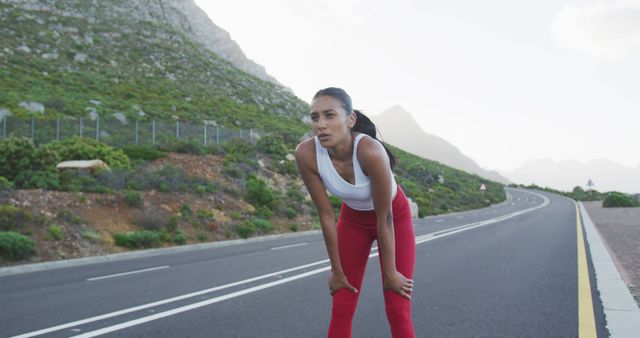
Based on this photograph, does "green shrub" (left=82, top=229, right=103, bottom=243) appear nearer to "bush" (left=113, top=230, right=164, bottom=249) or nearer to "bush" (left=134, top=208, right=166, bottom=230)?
"bush" (left=113, top=230, right=164, bottom=249)

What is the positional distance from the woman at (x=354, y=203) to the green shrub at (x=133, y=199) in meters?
15.8

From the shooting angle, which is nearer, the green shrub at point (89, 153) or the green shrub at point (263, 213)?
the green shrub at point (89, 153)

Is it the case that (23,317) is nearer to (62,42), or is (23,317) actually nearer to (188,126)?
(188,126)

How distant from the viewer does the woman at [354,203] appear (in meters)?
2.84

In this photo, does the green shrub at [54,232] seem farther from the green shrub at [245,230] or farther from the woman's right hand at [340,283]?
the woman's right hand at [340,283]

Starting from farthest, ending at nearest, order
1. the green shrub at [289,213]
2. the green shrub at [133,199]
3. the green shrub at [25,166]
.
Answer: the green shrub at [289,213] < the green shrub at [133,199] < the green shrub at [25,166]

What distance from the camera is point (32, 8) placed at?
55.0 metres

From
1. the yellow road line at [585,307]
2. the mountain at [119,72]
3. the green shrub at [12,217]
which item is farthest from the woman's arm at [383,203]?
the mountain at [119,72]

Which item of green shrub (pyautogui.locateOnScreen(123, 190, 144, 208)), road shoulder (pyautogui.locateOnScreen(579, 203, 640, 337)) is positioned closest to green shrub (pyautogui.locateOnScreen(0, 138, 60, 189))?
green shrub (pyautogui.locateOnScreen(123, 190, 144, 208))

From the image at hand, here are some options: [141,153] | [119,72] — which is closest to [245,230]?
[141,153]

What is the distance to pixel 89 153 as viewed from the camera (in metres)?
21.9

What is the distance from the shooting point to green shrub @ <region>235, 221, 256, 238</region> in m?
18.9

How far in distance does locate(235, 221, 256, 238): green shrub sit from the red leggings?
52.5ft

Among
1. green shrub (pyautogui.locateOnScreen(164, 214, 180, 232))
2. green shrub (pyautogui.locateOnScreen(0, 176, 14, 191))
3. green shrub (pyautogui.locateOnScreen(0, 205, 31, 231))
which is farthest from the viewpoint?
green shrub (pyautogui.locateOnScreen(164, 214, 180, 232))
